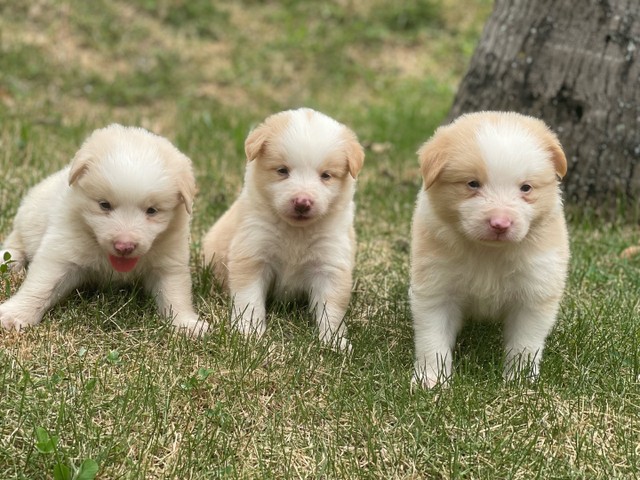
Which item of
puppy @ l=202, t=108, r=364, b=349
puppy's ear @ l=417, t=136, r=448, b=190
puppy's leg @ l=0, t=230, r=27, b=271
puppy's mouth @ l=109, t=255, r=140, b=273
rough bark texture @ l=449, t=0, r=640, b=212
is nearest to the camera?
puppy's ear @ l=417, t=136, r=448, b=190

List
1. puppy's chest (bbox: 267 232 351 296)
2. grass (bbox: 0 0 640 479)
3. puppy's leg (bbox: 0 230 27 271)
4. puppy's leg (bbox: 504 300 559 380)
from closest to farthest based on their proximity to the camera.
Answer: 1. grass (bbox: 0 0 640 479)
2. puppy's leg (bbox: 504 300 559 380)
3. puppy's chest (bbox: 267 232 351 296)
4. puppy's leg (bbox: 0 230 27 271)

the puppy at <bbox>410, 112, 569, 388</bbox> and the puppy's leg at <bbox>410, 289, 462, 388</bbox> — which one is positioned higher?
the puppy at <bbox>410, 112, 569, 388</bbox>

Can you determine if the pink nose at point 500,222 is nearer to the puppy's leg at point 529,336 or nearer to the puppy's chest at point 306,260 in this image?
the puppy's leg at point 529,336

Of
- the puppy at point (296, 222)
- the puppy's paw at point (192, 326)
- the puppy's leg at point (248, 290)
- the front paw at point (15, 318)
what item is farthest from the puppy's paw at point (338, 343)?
the front paw at point (15, 318)

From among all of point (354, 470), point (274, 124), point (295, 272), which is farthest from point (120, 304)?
point (354, 470)

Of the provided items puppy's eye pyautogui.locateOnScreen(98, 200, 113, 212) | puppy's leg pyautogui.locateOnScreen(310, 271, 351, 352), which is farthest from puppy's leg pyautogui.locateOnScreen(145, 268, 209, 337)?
puppy's leg pyautogui.locateOnScreen(310, 271, 351, 352)

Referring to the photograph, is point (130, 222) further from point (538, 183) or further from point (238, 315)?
point (538, 183)

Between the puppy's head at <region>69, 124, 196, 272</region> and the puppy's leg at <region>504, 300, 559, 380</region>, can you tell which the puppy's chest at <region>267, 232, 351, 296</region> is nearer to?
the puppy's head at <region>69, 124, 196, 272</region>
